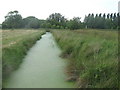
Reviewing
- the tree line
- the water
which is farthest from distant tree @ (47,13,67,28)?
the water

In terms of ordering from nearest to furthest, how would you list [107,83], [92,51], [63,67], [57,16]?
[107,83], [92,51], [63,67], [57,16]

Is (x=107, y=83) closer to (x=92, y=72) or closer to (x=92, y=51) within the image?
(x=92, y=72)

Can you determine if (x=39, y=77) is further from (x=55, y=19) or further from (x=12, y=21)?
(x=55, y=19)

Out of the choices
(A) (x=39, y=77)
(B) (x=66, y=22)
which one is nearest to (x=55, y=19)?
(B) (x=66, y=22)

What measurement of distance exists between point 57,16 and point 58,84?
66512 mm

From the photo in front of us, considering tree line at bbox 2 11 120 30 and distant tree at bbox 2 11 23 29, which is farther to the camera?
distant tree at bbox 2 11 23 29

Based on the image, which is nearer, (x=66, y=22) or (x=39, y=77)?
(x=39, y=77)

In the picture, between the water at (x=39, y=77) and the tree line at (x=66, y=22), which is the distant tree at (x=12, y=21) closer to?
the tree line at (x=66, y=22)

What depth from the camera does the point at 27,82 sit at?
17.6ft

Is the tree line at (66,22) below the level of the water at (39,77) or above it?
above

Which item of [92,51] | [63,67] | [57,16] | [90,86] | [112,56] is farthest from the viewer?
[57,16]

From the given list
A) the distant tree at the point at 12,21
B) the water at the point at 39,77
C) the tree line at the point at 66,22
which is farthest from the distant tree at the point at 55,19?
the water at the point at 39,77

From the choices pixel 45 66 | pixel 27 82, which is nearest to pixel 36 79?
pixel 27 82

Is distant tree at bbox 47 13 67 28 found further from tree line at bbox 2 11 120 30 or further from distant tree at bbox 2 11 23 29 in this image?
distant tree at bbox 2 11 23 29
